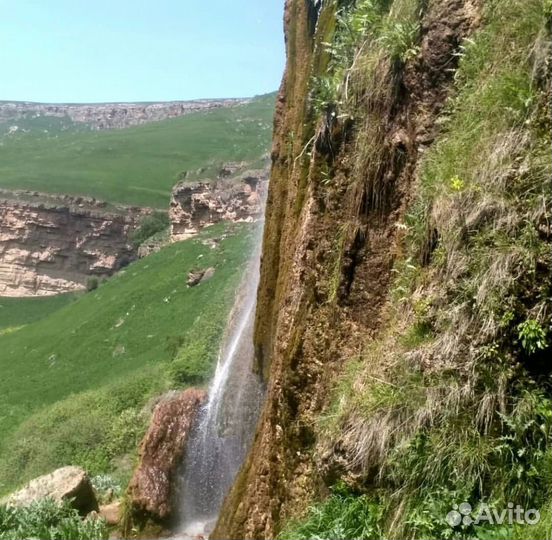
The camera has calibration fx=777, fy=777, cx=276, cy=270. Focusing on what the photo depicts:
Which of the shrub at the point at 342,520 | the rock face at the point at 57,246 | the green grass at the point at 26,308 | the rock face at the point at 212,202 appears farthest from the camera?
the rock face at the point at 57,246

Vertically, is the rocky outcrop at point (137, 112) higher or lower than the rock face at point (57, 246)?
higher

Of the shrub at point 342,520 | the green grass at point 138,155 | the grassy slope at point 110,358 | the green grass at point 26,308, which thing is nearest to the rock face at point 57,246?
the green grass at point 26,308

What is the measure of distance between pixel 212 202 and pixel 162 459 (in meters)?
48.7

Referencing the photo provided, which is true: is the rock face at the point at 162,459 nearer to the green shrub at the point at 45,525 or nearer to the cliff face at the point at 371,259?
the green shrub at the point at 45,525

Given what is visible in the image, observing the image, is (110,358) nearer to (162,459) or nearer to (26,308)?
(162,459)

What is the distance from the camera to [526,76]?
16.0ft

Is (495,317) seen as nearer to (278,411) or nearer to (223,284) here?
(278,411)

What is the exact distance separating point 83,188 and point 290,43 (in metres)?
82.6

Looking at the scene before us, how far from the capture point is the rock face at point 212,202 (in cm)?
6197

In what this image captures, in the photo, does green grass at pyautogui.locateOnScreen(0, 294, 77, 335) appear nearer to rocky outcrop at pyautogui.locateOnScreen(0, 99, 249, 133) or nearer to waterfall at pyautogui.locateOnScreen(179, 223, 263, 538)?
waterfall at pyautogui.locateOnScreen(179, 223, 263, 538)

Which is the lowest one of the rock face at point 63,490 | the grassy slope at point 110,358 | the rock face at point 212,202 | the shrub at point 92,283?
the shrub at point 92,283

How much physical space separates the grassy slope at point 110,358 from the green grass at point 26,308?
1505 cm

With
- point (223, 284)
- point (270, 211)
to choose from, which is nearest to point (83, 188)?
point (223, 284)

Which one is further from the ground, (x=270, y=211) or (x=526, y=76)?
(x=526, y=76)
